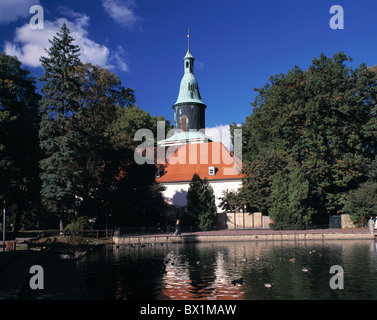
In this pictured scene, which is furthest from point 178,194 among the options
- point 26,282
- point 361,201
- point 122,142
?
point 26,282

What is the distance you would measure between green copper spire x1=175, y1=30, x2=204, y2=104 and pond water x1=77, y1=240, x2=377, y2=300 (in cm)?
4815

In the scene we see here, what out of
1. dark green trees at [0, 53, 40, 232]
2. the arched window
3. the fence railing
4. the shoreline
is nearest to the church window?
the arched window

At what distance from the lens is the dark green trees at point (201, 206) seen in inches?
1948

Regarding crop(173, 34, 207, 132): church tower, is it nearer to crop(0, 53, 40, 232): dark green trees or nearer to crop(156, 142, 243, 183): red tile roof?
crop(156, 142, 243, 183): red tile roof

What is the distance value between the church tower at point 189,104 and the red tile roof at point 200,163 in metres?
9.61

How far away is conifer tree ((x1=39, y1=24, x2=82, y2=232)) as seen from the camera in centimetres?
3841

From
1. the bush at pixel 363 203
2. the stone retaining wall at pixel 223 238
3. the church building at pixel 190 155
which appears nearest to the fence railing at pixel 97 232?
the stone retaining wall at pixel 223 238

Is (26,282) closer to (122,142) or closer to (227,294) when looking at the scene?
(227,294)

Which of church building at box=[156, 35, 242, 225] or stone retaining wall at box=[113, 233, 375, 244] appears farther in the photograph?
church building at box=[156, 35, 242, 225]

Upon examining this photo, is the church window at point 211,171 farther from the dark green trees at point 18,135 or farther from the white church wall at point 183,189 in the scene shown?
the dark green trees at point 18,135

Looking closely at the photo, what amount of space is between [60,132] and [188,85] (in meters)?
39.2
